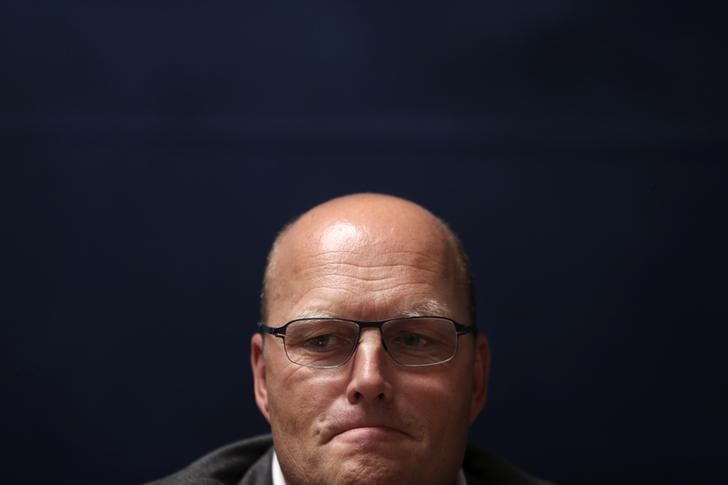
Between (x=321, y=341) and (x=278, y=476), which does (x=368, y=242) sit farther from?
(x=278, y=476)

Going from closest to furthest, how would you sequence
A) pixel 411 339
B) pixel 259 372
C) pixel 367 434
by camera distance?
pixel 367 434, pixel 411 339, pixel 259 372

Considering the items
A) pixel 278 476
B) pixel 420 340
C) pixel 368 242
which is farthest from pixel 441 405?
pixel 278 476

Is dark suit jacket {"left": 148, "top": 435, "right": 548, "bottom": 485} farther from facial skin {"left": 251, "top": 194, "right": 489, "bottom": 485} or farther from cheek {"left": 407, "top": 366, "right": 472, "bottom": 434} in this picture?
cheek {"left": 407, "top": 366, "right": 472, "bottom": 434}

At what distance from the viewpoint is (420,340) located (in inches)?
80.9

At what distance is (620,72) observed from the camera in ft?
7.95

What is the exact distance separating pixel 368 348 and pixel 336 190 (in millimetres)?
613

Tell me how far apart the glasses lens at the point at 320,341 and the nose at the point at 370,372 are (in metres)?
0.03

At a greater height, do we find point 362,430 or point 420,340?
point 420,340

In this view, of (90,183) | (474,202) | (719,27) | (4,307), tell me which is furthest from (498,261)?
(4,307)

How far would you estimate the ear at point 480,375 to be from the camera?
224cm

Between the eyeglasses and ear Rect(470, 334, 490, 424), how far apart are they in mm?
191

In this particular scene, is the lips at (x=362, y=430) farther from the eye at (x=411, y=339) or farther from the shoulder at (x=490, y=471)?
the shoulder at (x=490, y=471)

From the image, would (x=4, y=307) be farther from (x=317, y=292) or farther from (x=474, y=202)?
(x=474, y=202)

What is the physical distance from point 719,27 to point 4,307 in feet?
6.98
